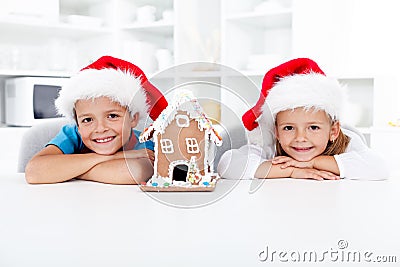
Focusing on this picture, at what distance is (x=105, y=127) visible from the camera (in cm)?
110

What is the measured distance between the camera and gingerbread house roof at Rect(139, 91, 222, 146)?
95 centimetres

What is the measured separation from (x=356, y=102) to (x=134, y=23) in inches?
61.4

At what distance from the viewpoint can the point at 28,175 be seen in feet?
3.64

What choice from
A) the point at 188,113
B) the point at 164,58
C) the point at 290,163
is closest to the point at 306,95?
the point at 290,163

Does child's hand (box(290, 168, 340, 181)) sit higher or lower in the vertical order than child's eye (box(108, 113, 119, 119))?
lower

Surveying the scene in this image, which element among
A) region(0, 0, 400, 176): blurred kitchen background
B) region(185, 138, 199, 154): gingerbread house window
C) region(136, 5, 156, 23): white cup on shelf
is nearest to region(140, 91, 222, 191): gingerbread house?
region(185, 138, 199, 154): gingerbread house window

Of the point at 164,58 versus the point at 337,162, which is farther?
the point at 164,58

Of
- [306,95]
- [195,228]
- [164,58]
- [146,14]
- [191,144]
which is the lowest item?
[195,228]

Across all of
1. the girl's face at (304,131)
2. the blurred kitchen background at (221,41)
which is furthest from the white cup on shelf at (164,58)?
the girl's face at (304,131)

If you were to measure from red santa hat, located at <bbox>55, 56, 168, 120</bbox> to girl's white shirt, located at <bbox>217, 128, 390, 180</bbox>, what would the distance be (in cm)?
20

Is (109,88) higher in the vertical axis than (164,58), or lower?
lower

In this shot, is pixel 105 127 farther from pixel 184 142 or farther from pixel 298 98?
pixel 298 98

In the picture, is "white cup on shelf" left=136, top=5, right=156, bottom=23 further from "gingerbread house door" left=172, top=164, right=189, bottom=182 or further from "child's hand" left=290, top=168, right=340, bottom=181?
"gingerbread house door" left=172, top=164, right=189, bottom=182

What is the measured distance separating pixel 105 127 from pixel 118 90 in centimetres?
9
